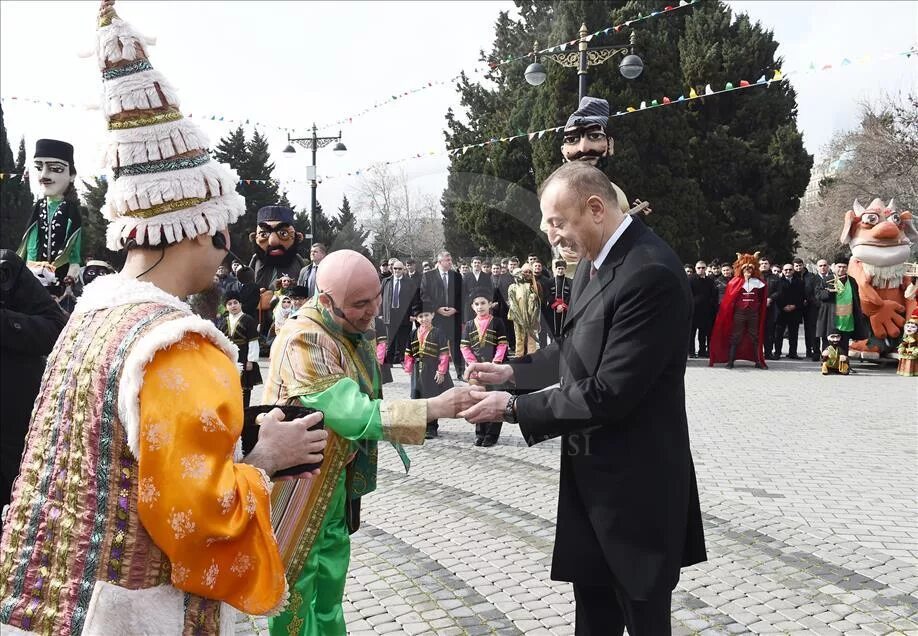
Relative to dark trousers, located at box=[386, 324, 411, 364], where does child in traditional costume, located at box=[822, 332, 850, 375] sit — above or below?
below

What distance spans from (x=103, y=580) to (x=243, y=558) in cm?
30

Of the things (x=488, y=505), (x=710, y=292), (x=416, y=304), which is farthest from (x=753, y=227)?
(x=488, y=505)

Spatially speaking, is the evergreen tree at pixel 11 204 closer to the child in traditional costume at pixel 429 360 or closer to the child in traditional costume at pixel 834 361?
the child in traditional costume at pixel 429 360

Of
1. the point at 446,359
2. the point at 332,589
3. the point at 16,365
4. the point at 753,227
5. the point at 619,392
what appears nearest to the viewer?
the point at 619,392

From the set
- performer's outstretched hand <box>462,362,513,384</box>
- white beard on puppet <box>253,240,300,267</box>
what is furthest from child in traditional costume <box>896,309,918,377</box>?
performer's outstretched hand <box>462,362,513,384</box>

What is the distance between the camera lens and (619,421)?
2.68 metres

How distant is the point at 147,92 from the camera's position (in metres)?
1.94

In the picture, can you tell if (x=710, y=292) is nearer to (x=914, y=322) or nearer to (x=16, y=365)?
(x=914, y=322)

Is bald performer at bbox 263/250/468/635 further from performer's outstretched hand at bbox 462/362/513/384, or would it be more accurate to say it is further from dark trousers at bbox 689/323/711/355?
dark trousers at bbox 689/323/711/355

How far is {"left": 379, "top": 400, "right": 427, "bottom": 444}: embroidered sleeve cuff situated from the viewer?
286cm

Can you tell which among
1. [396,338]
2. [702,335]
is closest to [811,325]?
[702,335]

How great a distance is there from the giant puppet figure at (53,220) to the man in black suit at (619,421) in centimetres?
487

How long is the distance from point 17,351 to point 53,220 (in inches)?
101

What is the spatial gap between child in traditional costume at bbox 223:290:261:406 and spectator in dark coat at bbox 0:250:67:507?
481cm
